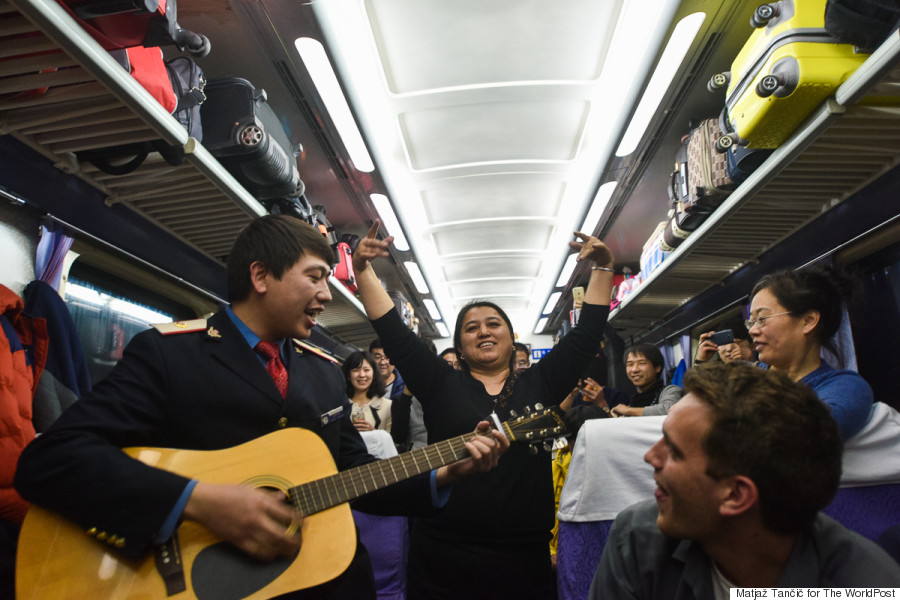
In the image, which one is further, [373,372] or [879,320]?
[373,372]

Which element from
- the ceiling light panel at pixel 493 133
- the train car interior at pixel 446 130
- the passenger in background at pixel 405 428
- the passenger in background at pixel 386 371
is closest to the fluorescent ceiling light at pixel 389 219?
the train car interior at pixel 446 130

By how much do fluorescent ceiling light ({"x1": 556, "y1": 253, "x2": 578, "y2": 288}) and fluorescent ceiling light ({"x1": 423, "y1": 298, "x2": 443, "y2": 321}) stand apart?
2.03 meters

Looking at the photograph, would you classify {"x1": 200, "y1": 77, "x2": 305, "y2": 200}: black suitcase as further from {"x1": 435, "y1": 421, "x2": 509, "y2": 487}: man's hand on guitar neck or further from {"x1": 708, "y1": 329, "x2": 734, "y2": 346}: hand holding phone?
{"x1": 708, "y1": 329, "x2": 734, "y2": 346}: hand holding phone

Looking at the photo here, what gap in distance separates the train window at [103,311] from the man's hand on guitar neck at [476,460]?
2.55 metres

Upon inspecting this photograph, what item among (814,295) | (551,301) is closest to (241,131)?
(814,295)

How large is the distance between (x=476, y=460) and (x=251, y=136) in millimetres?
2085

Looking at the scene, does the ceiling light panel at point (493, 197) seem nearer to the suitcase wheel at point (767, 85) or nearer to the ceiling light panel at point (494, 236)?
the ceiling light panel at point (494, 236)

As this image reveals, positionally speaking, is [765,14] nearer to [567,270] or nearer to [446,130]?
[446,130]

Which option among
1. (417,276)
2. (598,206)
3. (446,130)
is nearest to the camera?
(446,130)

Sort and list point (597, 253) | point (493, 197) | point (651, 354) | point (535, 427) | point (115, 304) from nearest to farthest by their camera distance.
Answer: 1. point (535, 427)
2. point (597, 253)
3. point (115, 304)
4. point (651, 354)
5. point (493, 197)

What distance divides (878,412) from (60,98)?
337 centimetres

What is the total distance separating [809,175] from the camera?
3.10 metres

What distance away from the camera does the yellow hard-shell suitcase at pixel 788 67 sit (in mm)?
2244

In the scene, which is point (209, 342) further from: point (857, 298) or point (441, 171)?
point (857, 298)
